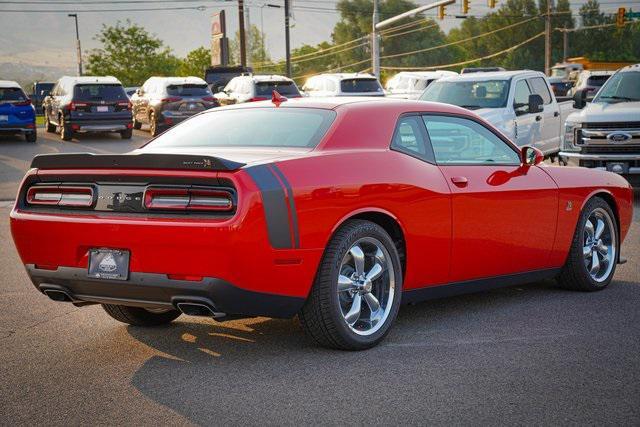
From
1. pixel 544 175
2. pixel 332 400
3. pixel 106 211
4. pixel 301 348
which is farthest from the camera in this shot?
pixel 544 175

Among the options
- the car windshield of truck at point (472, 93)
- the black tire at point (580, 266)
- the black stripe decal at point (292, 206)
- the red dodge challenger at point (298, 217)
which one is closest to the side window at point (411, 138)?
the red dodge challenger at point (298, 217)

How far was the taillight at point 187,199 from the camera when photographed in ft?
17.9

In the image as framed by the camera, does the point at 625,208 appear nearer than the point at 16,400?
No

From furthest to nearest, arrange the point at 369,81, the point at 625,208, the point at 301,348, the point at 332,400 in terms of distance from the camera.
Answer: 1. the point at 369,81
2. the point at 625,208
3. the point at 301,348
4. the point at 332,400

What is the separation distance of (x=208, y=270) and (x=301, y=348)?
0.98 metres

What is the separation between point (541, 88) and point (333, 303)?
1391 cm

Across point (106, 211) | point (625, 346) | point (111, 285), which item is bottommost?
point (625, 346)

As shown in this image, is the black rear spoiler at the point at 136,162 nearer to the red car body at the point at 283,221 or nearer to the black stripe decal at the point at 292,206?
the red car body at the point at 283,221

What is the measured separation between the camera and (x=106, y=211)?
5.76m

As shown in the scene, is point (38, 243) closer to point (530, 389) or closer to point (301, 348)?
point (301, 348)

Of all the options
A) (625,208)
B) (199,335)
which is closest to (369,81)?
(625,208)

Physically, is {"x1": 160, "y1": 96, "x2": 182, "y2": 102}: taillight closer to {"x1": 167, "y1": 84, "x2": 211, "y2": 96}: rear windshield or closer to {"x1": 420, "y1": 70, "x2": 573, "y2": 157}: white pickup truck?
{"x1": 167, "y1": 84, "x2": 211, "y2": 96}: rear windshield

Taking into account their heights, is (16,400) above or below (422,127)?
below

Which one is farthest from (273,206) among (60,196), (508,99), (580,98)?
(508,99)
